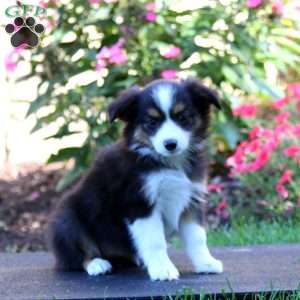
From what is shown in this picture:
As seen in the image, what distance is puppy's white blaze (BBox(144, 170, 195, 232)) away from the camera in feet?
15.0

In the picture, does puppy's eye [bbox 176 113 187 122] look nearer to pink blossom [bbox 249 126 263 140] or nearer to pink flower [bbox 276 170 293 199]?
pink flower [bbox 276 170 293 199]

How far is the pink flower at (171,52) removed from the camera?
8352 millimetres

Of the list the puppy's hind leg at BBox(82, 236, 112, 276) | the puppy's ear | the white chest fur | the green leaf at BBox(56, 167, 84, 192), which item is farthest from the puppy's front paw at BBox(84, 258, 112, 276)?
the green leaf at BBox(56, 167, 84, 192)

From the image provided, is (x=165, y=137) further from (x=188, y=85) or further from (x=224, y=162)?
(x=224, y=162)

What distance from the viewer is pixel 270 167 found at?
27.1 feet

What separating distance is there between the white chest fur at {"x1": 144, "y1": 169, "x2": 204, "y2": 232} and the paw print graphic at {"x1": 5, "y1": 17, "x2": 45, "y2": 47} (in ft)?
4.25

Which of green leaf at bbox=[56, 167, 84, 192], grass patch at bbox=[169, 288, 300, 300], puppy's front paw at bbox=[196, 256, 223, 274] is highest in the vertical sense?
grass patch at bbox=[169, 288, 300, 300]

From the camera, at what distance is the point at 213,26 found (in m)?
8.92

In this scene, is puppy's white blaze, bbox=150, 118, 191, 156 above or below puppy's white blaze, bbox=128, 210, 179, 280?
above

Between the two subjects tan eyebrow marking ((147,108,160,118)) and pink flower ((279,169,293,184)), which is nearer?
tan eyebrow marking ((147,108,160,118))

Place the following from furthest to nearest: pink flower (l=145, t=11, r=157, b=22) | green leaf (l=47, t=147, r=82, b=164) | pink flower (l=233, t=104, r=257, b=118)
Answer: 1. green leaf (l=47, t=147, r=82, b=164)
2. pink flower (l=145, t=11, r=157, b=22)
3. pink flower (l=233, t=104, r=257, b=118)

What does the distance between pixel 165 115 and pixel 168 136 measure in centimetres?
14

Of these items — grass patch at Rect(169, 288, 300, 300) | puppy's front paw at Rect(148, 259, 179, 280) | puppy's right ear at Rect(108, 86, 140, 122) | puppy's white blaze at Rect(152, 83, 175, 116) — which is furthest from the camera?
puppy's right ear at Rect(108, 86, 140, 122)

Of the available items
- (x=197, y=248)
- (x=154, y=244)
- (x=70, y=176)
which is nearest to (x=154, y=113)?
(x=154, y=244)
